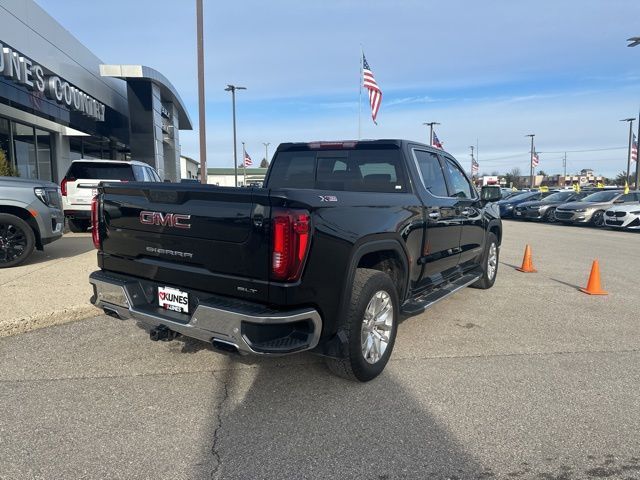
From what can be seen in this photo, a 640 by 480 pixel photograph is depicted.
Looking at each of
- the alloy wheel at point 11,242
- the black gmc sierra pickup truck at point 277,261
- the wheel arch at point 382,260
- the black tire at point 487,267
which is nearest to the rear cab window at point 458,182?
the black tire at point 487,267

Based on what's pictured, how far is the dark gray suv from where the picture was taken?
7219 millimetres

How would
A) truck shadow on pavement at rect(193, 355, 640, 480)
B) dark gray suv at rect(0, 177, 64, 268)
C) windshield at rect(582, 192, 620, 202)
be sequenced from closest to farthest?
truck shadow on pavement at rect(193, 355, 640, 480) < dark gray suv at rect(0, 177, 64, 268) < windshield at rect(582, 192, 620, 202)

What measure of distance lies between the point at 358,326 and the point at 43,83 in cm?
1338

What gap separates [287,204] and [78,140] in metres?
21.0

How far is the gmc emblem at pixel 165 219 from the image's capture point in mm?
3395

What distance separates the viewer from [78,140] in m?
20.9

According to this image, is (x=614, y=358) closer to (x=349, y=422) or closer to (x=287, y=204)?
(x=349, y=422)

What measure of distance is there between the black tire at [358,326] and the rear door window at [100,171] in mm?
9346

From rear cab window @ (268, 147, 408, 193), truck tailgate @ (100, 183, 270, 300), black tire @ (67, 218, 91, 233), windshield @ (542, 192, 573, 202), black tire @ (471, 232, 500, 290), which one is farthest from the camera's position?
windshield @ (542, 192, 573, 202)

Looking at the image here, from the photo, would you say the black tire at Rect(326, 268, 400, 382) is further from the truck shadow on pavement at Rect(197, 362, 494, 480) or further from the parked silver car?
the parked silver car

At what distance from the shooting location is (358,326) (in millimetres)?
3486

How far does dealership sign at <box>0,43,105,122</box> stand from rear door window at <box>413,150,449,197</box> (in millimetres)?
10491

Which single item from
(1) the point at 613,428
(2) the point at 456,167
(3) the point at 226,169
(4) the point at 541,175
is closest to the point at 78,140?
(2) the point at 456,167

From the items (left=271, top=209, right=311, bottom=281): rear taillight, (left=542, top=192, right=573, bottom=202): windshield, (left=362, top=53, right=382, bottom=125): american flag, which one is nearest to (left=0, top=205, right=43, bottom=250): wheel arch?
(left=271, top=209, right=311, bottom=281): rear taillight
